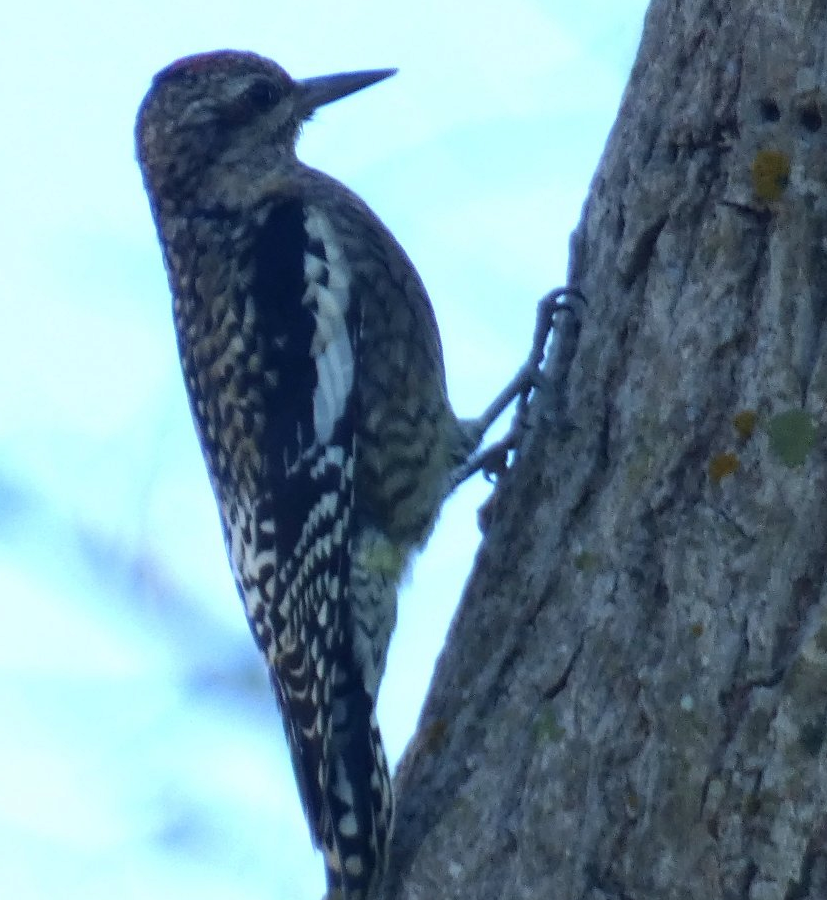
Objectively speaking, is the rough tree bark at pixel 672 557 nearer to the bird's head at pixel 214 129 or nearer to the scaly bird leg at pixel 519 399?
the scaly bird leg at pixel 519 399

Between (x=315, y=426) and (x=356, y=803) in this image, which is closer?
(x=356, y=803)

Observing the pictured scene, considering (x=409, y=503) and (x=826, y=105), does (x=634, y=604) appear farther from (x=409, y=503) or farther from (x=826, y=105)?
(x=409, y=503)

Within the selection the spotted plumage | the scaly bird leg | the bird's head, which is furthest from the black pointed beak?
the scaly bird leg

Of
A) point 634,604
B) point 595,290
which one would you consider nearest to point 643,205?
point 595,290

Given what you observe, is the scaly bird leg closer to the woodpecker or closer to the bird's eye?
the woodpecker

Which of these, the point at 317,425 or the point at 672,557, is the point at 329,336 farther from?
the point at 672,557

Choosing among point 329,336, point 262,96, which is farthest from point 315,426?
point 262,96

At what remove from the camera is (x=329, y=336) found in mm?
3662

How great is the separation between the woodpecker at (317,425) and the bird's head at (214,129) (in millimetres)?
27

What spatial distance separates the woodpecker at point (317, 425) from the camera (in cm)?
331

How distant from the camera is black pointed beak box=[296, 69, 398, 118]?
4.73 meters

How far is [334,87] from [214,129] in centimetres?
49

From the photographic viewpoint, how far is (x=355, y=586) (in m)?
3.53

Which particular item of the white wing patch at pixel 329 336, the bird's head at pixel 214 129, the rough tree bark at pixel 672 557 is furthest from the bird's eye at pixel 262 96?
the rough tree bark at pixel 672 557
